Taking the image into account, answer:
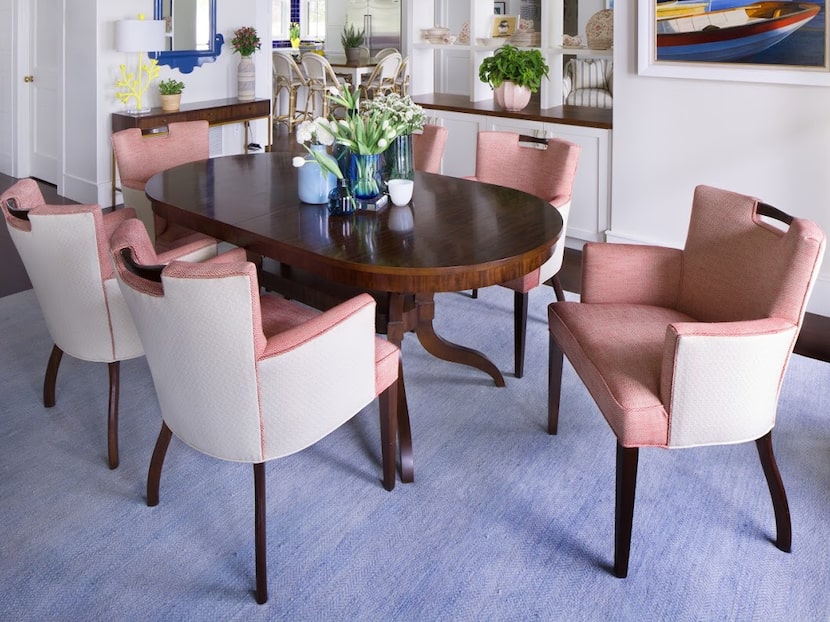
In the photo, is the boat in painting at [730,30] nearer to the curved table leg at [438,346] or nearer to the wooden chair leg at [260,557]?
the curved table leg at [438,346]

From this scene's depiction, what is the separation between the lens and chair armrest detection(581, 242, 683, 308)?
2.50 meters

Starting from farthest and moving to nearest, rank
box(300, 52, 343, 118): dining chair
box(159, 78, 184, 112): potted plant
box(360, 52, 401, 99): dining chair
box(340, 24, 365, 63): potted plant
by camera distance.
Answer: box(340, 24, 365, 63): potted plant, box(360, 52, 401, 99): dining chair, box(300, 52, 343, 118): dining chair, box(159, 78, 184, 112): potted plant

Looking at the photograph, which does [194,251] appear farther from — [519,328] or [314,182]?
[519,328]

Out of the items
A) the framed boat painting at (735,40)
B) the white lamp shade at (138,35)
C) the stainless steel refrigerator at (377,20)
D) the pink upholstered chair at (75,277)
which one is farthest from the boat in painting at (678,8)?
the stainless steel refrigerator at (377,20)

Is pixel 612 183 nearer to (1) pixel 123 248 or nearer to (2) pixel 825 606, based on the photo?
Answer: (2) pixel 825 606

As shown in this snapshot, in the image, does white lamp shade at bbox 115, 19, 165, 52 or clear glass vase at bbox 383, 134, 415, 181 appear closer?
clear glass vase at bbox 383, 134, 415, 181

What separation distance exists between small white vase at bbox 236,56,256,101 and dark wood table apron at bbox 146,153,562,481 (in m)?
3.29

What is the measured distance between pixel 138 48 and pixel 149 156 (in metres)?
1.92

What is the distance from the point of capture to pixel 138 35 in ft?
16.8

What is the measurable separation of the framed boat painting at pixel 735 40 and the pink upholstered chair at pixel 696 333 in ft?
5.00

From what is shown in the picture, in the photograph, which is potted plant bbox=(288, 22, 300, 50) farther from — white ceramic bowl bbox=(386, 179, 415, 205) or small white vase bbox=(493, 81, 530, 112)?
white ceramic bowl bbox=(386, 179, 415, 205)

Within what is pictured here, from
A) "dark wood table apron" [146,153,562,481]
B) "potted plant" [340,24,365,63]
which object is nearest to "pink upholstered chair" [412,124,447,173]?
"dark wood table apron" [146,153,562,481]

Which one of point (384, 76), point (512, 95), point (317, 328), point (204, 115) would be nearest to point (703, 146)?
point (512, 95)

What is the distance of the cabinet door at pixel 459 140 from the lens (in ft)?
16.1
